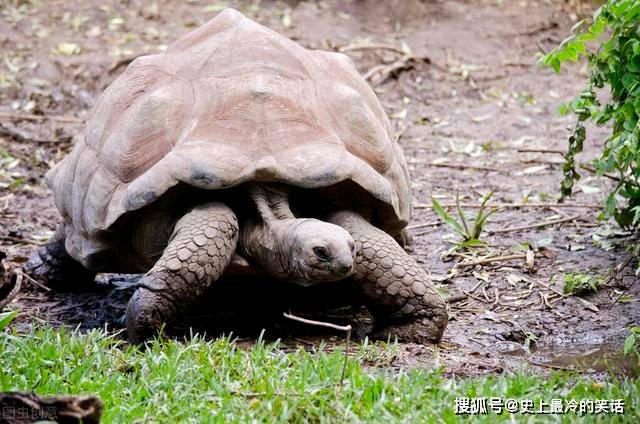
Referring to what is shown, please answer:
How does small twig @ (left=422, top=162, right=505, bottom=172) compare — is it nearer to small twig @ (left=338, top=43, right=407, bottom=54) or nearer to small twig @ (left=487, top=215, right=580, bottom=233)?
small twig @ (left=487, top=215, right=580, bottom=233)

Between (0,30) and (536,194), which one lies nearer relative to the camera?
(536,194)

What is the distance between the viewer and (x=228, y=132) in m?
4.32

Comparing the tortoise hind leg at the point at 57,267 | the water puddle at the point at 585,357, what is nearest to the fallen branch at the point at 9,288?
the tortoise hind leg at the point at 57,267

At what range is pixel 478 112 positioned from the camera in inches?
351

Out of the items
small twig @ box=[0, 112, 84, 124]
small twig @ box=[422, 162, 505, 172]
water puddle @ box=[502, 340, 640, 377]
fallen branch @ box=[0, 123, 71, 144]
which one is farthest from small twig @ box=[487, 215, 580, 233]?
small twig @ box=[0, 112, 84, 124]

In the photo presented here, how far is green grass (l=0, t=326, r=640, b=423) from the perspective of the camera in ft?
10.7

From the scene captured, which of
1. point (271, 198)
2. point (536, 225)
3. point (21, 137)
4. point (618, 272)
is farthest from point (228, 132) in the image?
point (21, 137)

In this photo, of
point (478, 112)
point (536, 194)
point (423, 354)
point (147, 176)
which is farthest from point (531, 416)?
point (478, 112)

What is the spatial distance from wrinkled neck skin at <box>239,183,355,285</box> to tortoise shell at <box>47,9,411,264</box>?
156mm

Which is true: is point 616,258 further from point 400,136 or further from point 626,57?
point 400,136

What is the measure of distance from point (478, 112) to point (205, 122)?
194 inches

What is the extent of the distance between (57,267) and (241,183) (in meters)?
1.52

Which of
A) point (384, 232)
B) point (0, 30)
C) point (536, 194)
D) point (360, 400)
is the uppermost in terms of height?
point (0, 30)

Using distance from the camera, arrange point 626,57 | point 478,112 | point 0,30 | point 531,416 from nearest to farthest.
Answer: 1. point 531,416
2. point 626,57
3. point 478,112
4. point 0,30
